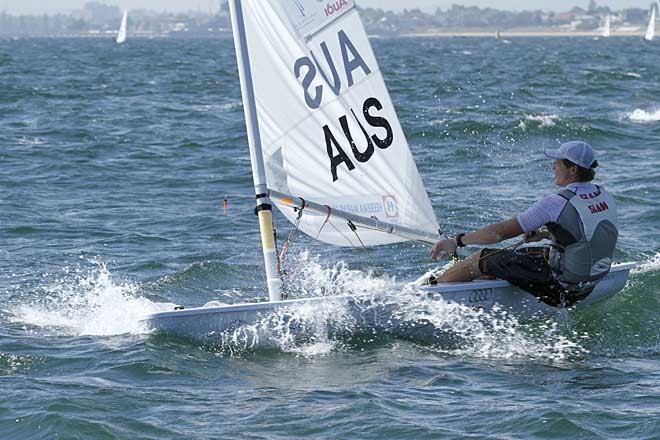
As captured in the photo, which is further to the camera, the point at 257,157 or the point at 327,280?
the point at 327,280

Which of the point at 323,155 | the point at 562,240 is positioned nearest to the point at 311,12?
the point at 323,155

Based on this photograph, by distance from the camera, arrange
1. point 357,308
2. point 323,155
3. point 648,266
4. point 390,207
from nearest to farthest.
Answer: point 357,308 → point 323,155 → point 390,207 → point 648,266

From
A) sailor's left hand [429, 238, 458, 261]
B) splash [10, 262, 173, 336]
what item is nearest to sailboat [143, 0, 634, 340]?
sailor's left hand [429, 238, 458, 261]

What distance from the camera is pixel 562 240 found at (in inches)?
247

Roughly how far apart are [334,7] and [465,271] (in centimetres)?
173

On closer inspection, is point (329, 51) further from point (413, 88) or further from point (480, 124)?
point (413, 88)

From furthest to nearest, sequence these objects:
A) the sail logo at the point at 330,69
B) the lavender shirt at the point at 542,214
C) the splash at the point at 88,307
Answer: the splash at the point at 88,307
the sail logo at the point at 330,69
the lavender shirt at the point at 542,214

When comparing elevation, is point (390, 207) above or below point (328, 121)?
below

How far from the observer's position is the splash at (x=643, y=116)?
736 inches

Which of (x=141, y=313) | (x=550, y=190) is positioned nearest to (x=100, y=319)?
(x=141, y=313)

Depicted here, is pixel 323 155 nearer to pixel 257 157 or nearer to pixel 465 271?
pixel 257 157

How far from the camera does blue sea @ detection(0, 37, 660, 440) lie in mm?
5168

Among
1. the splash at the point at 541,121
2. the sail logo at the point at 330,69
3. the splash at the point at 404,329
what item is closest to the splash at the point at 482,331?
the splash at the point at 404,329

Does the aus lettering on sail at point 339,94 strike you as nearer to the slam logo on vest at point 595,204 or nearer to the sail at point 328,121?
the sail at point 328,121
